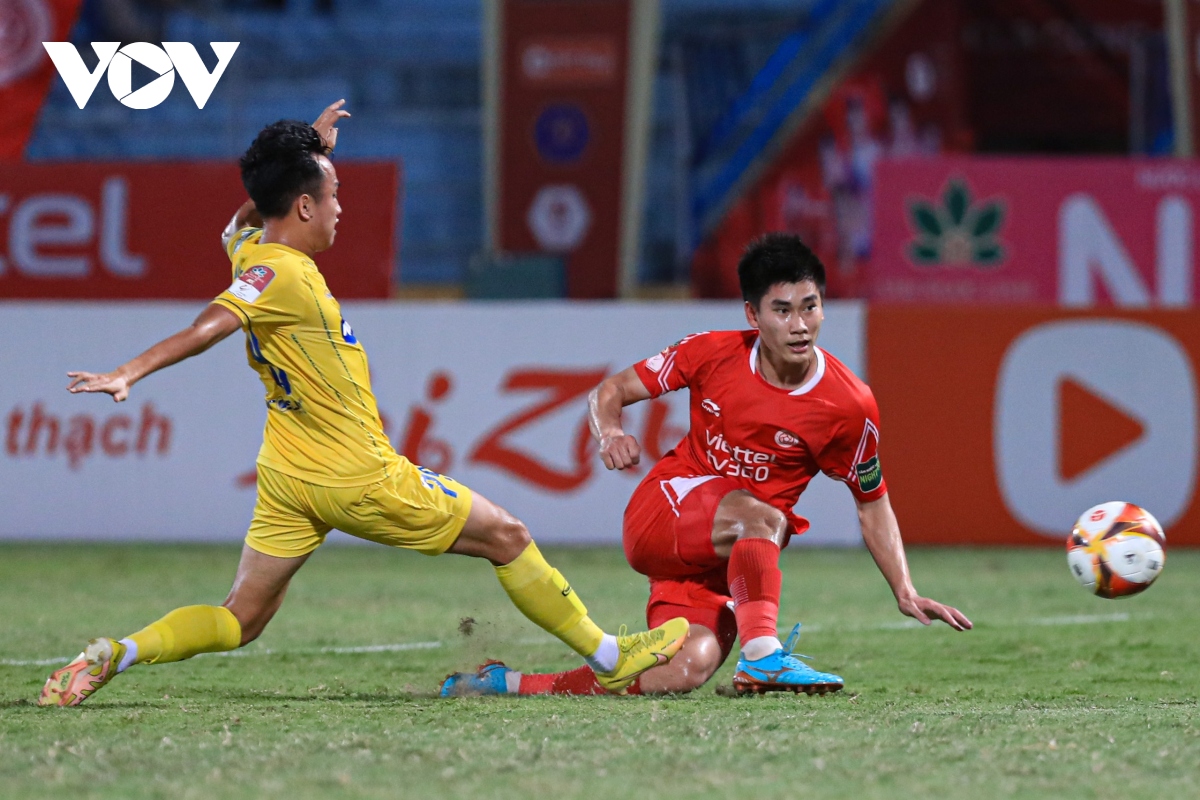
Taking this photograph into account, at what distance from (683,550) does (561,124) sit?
1168cm

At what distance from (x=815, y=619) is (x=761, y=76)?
14766 mm

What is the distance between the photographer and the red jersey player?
18.1 ft

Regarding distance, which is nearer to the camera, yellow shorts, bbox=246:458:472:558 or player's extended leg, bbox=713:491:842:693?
yellow shorts, bbox=246:458:472:558

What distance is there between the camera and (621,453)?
5.29 m

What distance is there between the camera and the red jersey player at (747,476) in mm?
5516

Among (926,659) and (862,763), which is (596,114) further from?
(862,763)

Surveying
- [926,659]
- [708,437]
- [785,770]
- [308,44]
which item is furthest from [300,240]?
[308,44]

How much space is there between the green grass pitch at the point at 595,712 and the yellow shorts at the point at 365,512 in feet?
1.70

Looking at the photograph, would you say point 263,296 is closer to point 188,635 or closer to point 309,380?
point 309,380

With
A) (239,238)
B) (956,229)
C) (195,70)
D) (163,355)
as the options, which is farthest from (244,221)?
(195,70)

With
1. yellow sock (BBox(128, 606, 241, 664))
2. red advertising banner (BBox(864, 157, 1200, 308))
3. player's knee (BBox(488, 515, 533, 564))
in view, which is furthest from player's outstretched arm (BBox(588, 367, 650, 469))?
red advertising banner (BBox(864, 157, 1200, 308))

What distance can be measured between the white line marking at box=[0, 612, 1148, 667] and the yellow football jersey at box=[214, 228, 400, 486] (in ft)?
5.67

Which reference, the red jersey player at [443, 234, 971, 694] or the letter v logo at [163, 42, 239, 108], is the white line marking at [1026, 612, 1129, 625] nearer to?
the red jersey player at [443, 234, 971, 694]

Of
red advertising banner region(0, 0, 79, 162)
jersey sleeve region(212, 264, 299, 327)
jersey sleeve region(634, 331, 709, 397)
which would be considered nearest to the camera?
jersey sleeve region(212, 264, 299, 327)
